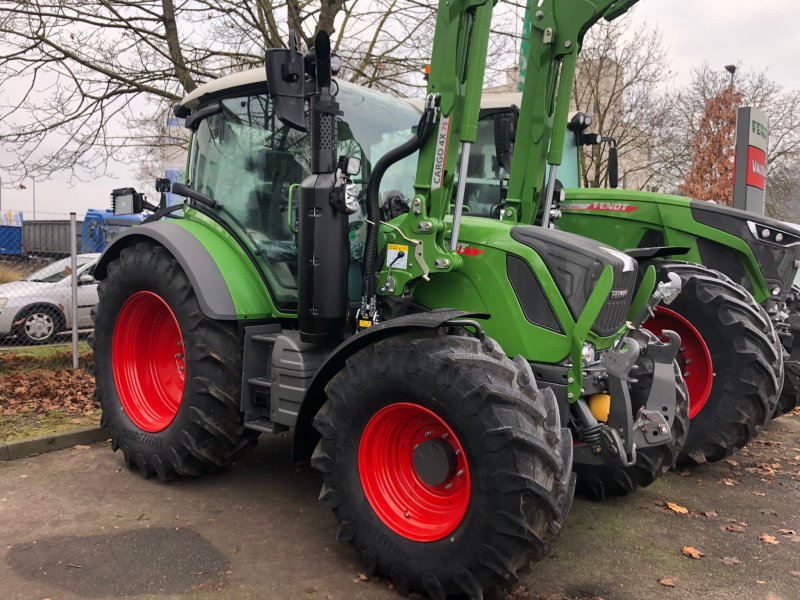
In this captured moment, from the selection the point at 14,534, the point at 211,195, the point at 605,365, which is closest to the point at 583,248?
the point at 605,365

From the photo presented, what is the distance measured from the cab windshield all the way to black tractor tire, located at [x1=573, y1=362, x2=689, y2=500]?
2.09 meters

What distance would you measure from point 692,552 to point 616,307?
1445mm

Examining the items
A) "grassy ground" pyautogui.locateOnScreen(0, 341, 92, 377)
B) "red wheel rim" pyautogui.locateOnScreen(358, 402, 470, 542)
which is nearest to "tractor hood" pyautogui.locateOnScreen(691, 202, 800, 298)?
"red wheel rim" pyautogui.locateOnScreen(358, 402, 470, 542)

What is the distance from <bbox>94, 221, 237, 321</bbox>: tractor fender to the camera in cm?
423

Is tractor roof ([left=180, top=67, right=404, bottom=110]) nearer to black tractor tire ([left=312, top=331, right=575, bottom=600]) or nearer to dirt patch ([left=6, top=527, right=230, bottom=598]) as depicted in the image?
black tractor tire ([left=312, top=331, right=575, bottom=600])

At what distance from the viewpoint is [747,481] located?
520cm

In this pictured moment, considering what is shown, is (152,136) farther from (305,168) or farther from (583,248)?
(583,248)

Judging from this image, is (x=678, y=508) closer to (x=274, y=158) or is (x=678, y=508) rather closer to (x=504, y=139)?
(x=504, y=139)

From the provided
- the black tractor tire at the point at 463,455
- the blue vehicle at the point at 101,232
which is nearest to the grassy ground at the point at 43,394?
the black tractor tire at the point at 463,455

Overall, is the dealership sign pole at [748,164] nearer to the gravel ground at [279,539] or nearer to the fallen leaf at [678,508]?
the gravel ground at [279,539]

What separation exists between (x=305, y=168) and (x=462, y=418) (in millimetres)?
2115

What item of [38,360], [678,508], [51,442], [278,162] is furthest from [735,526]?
[38,360]

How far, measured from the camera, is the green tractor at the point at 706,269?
16.4ft

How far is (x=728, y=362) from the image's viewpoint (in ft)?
16.5
